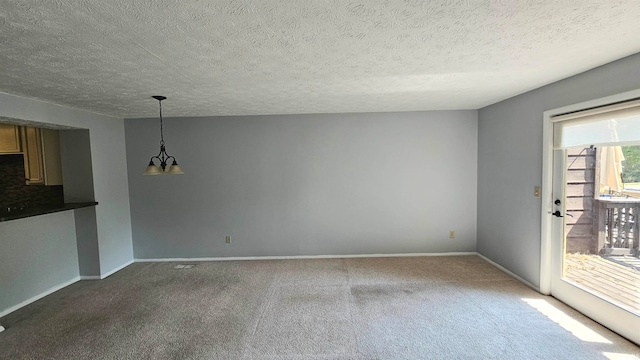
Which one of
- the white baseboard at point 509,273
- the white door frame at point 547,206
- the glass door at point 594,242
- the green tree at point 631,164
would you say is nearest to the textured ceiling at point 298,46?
the white door frame at point 547,206

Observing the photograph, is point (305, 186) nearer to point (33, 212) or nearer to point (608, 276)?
point (33, 212)

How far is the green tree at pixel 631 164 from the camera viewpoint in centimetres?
229

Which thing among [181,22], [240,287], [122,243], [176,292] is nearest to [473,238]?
[240,287]

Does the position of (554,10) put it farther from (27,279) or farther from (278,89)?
(27,279)

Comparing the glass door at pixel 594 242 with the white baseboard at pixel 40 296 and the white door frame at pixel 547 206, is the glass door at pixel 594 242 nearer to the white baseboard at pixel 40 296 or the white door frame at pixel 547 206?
the white door frame at pixel 547 206

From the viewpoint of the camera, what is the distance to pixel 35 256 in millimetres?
3375

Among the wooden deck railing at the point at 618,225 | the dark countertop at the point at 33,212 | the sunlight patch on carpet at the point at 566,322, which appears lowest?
the sunlight patch on carpet at the point at 566,322

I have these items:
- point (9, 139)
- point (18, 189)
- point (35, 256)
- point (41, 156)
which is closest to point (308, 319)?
point (35, 256)

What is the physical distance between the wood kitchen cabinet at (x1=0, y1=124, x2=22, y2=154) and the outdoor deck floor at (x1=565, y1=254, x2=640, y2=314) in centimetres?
670

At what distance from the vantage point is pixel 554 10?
4.85ft

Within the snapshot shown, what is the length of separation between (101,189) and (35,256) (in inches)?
42.0

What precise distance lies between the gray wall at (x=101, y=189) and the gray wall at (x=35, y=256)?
0.01 meters

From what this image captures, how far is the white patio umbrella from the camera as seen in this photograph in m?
2.43

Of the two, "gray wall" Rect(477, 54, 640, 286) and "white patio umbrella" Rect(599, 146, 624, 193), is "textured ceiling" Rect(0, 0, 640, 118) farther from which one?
"white patio umbrella" Rect(599, 146, 624, 193)
